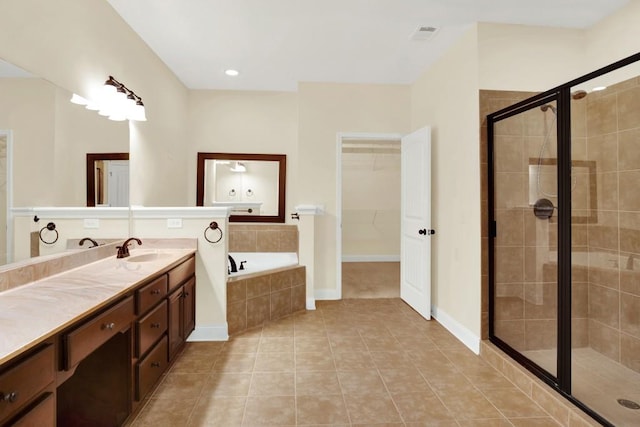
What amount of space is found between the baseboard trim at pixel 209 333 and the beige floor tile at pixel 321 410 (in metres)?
1.12

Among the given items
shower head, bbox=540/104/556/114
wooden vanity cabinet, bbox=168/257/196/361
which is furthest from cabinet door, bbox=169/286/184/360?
shower head, bbox=540/104/556/114

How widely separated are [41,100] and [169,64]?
204 cm

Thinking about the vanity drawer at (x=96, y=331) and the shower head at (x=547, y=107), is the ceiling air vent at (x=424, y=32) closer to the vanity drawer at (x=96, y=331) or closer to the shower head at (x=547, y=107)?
the shower head at (x=547, y=107)

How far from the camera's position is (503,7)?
256 centimetres

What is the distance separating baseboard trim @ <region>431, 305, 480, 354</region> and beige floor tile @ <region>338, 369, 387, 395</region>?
0.92 meters

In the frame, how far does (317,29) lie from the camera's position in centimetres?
295

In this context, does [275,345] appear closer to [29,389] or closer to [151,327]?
[151,327]

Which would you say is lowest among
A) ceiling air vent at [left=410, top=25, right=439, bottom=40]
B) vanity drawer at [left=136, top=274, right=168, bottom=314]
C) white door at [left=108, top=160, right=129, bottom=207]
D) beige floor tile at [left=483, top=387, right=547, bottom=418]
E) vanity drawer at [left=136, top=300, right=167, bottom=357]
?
beige floor tile at [left=483, top=387, right=547, bottom=418]

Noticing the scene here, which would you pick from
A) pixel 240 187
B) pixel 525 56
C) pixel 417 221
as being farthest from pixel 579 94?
pixel 240 187

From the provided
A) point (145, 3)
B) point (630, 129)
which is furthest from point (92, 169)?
point (630, 129)

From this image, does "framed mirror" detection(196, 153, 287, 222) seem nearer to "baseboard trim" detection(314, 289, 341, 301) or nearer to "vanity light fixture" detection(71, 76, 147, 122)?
"baseboard trim" detection(314, 289, 341, 301)

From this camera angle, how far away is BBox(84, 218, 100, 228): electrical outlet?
8.00 ft

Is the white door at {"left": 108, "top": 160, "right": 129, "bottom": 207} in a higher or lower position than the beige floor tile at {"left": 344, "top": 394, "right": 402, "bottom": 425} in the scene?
higher

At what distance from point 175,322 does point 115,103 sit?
66.7 inches
